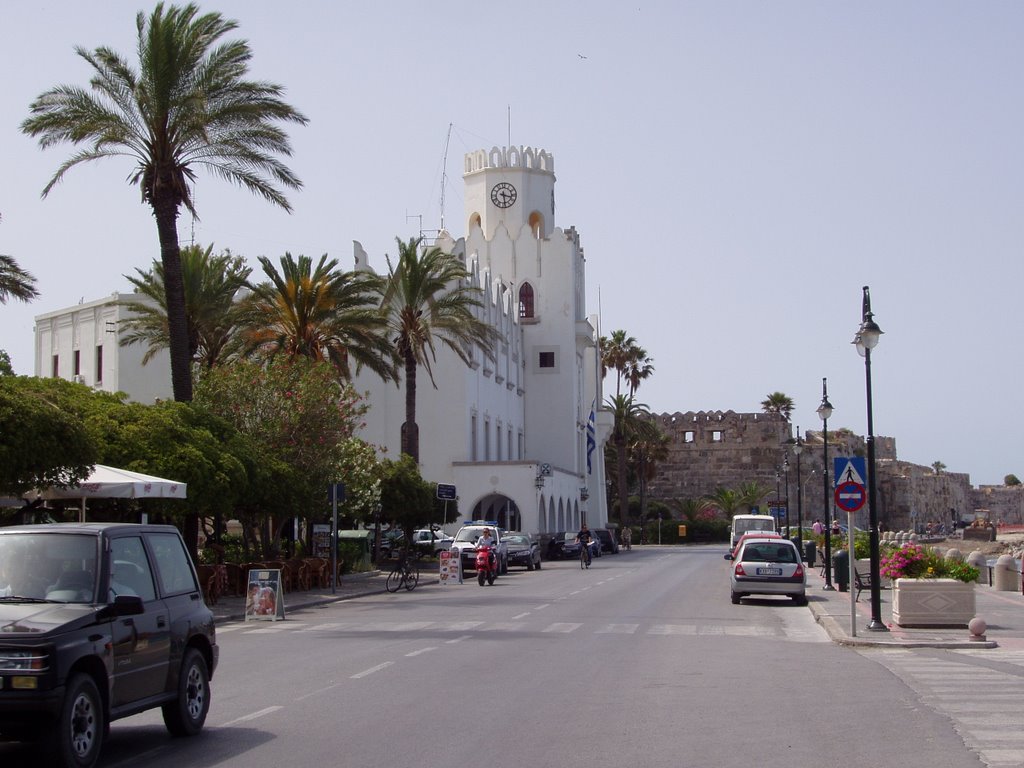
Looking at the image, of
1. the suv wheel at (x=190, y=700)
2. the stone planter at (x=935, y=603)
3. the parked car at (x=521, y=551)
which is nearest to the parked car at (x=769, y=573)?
the stone planter at (x=935, y=603)

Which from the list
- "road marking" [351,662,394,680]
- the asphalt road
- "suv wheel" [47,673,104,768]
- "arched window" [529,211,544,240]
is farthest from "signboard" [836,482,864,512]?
"arched window" [529,211,544,240]

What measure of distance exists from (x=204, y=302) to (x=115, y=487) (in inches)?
822

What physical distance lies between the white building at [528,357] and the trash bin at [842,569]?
120 feet

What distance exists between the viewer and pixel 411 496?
46062 millimetres

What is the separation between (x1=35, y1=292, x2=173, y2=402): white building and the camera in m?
62.8

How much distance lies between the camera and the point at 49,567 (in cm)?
907

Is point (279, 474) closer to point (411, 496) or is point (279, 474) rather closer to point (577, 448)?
point (411, 496)

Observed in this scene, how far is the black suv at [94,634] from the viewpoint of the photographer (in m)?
7.96

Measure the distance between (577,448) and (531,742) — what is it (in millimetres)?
75858

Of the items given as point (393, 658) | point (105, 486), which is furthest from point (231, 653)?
point (105, 486)

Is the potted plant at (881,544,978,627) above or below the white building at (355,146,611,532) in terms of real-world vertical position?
below

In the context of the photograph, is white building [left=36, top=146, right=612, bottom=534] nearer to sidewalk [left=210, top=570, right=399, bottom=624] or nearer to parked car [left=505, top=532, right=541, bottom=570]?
parked car [left=505, top=532, right=541, bottom=570]

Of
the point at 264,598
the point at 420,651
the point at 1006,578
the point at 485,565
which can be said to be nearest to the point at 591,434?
the point at 485,565

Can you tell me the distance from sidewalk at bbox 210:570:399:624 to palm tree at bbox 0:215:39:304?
29.6ft
